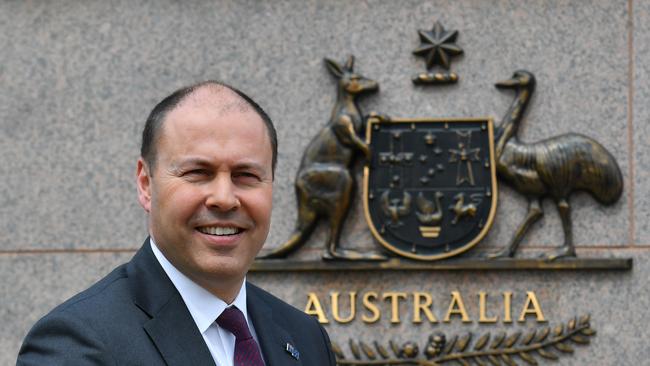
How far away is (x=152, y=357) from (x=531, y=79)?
342 centimetres

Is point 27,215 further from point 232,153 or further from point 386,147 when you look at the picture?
point 232,153

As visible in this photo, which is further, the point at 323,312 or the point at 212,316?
the point at 323,312

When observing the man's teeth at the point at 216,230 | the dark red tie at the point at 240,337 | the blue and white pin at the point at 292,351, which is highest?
the man's teeth at the point at 216,230

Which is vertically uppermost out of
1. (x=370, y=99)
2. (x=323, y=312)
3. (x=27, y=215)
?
(x=370, y=99)

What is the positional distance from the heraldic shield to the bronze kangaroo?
9cm

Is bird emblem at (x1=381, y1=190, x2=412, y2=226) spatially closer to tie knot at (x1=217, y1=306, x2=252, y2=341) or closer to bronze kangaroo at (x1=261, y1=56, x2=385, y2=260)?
bronze kangaroo at (x1=261, y1=56, x2=385, y2=260)

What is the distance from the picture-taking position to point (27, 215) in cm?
559

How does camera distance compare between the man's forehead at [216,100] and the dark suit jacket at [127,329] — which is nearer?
the dark suit jacket at [127,329]

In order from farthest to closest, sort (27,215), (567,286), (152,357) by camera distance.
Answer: (27,215) < (567,286) < (152,357)

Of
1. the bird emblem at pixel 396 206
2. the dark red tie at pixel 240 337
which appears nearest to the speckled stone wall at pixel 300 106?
the bird emblem at pixel 396 206

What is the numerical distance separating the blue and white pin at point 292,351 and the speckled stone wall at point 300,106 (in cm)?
269

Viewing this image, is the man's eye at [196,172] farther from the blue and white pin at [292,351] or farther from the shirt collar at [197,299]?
the blue and white pin at [292,351]

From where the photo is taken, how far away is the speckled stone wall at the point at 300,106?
5.27 metres

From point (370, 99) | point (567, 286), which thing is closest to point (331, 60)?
point (370, 99)
